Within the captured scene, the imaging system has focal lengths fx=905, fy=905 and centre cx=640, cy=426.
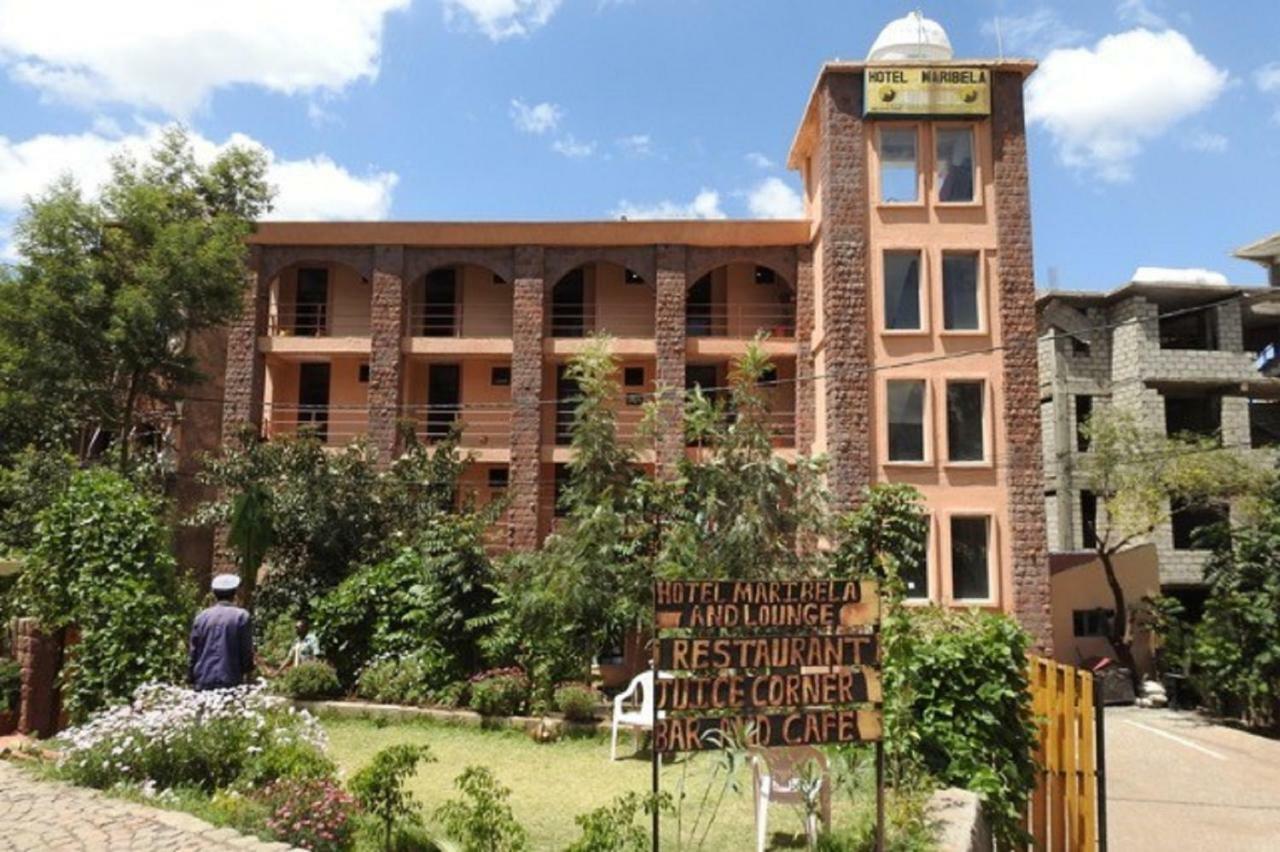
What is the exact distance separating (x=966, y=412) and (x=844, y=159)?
6175mm

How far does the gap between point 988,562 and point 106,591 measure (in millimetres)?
16250

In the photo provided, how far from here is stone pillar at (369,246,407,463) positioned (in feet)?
70.8

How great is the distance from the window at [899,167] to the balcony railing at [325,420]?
13.7 metres

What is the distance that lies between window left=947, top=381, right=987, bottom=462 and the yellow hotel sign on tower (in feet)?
20.0

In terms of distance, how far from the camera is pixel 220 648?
26.9ft

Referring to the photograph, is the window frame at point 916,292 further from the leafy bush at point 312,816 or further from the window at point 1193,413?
the leafy bush at point 312,816

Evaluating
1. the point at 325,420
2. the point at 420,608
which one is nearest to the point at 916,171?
the point at 420,608

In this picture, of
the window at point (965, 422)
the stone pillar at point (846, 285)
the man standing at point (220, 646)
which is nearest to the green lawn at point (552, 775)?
the man standing at point (220, 646)

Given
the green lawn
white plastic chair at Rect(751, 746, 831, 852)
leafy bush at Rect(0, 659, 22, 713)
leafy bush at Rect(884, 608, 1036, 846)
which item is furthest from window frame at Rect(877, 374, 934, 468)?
leafy bush at Rect(0, 659, 22, 713)

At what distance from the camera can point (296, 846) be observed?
5.82 m

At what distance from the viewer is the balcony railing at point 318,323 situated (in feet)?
77.3

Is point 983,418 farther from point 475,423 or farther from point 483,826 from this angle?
point 483,826

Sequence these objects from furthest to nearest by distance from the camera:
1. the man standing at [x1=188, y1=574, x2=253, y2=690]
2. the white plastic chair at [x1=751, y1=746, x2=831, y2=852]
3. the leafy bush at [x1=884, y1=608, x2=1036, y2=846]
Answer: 1. the man standing at [x1=188, y1=574, x2=253, y2=690]
2. the leafy bush at [x1=884, y1=608, x2=1036, y2=846]
3. the white plastic chair at [x1=751, y1=746, x2=831, y2=852]

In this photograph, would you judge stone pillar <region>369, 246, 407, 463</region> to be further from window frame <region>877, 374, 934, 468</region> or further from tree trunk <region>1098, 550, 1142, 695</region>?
tree trunk <region>1098, 550, 1142, 695</region>
